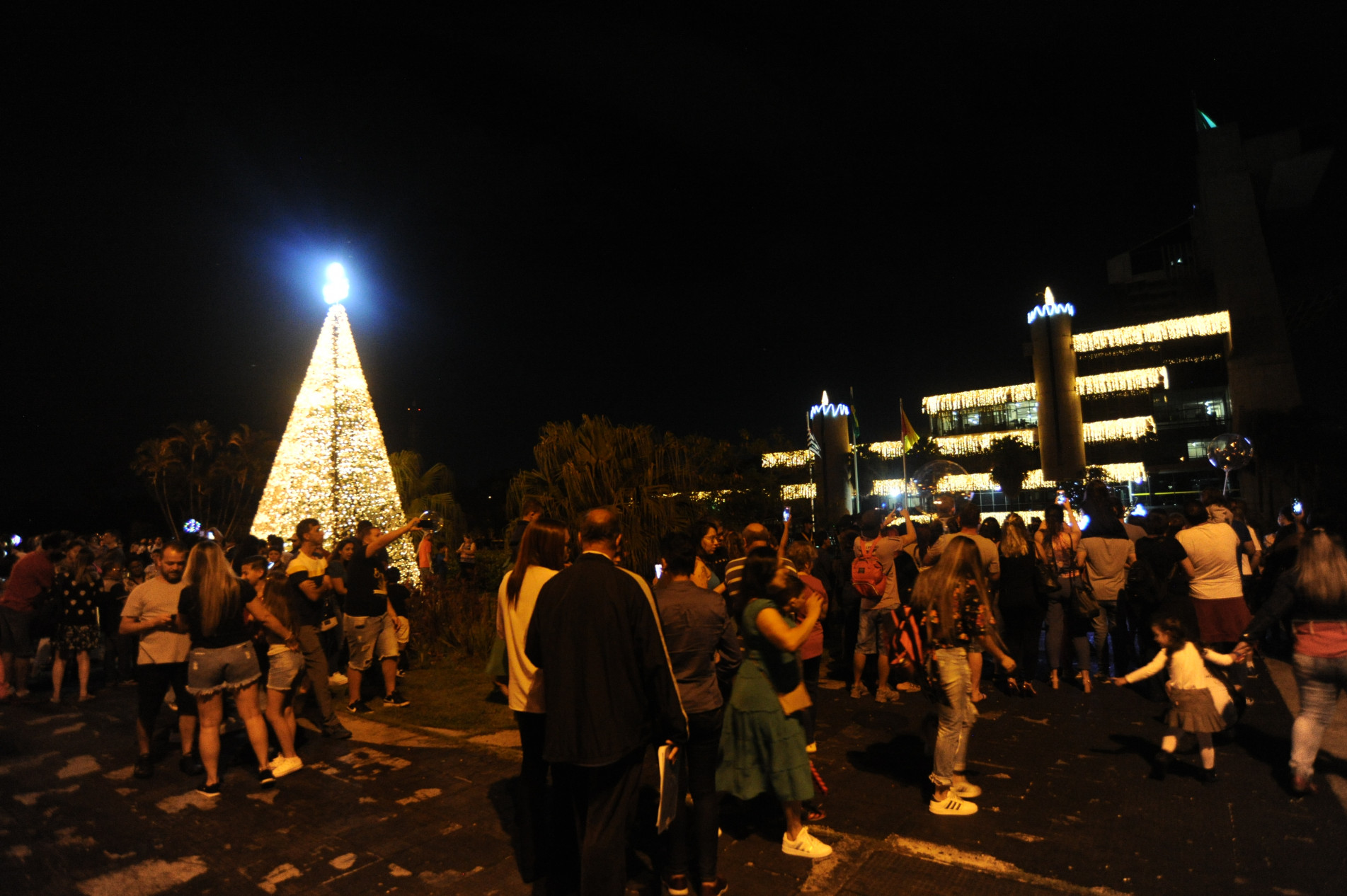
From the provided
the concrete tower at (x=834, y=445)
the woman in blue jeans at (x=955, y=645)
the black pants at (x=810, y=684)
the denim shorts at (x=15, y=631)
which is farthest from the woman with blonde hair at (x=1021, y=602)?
the concrete tower at (x=834, y=445)

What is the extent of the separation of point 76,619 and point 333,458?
5476 millimetres

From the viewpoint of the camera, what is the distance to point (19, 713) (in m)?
8.63

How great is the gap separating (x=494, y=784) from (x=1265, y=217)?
217ft

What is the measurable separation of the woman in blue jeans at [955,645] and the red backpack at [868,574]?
99.8 inches

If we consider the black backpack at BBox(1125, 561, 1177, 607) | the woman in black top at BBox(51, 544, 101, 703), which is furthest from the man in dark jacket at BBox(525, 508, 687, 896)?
the woman in black top at BBox(51, 544, 101, 703)

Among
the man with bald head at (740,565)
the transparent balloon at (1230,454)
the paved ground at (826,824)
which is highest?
the transparent balloon at (1230,454)

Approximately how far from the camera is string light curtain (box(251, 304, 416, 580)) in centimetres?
1399

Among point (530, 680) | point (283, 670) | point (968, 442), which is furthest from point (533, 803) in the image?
point (968, 442)

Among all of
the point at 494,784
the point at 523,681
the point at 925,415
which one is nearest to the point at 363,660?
the point at 494,784

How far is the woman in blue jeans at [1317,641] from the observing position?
188 inches

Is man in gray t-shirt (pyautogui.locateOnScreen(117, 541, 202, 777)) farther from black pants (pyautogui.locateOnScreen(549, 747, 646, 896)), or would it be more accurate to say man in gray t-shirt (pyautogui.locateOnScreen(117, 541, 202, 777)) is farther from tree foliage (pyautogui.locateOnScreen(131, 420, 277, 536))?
tree foliage (pyautogui.locateOnScreen(131, 420, 277, 536))

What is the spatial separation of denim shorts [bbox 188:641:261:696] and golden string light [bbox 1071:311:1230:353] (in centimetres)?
5656

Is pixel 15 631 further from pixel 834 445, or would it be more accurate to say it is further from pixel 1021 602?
pixel 834 445

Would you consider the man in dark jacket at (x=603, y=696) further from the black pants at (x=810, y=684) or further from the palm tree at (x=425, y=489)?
the palm tree at (x=425, y=489)
